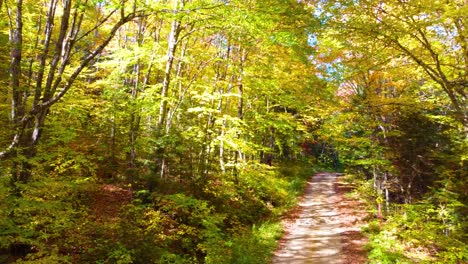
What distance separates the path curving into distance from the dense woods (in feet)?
2.46

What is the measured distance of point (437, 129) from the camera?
1344 cm

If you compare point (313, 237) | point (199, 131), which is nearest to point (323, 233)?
point (313, 237)

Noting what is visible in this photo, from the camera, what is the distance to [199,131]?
38.9 ft

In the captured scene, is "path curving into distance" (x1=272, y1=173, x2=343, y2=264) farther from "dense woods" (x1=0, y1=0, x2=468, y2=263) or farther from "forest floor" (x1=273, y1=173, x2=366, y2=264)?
"dense woods" (x1=0, y1=0, x2=468, y2=263)

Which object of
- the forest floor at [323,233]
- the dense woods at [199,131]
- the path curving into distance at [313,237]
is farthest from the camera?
the forest floor at [323,233]

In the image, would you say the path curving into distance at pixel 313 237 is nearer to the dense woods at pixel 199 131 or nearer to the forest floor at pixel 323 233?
the forest floor at pixel 323 233

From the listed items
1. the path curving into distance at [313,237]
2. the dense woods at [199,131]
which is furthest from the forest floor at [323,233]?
the dense woods at [199,131]

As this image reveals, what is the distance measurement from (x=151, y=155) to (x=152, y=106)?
163 cm

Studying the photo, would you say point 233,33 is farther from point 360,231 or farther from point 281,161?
point 281,161

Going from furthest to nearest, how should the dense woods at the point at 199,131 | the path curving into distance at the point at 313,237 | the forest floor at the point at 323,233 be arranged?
the forest floor at the point at 323,233
the path curving into distance at the point at 313,237
the dense woods at the point at 199,131

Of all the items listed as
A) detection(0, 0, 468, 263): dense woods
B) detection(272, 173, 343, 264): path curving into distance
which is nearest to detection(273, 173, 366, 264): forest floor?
detection(272, 173, 343, 264): path curving into distance

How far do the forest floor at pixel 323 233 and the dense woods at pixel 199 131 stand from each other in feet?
2.34

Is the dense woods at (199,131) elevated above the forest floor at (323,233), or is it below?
above

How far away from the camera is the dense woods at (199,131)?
6.80m
